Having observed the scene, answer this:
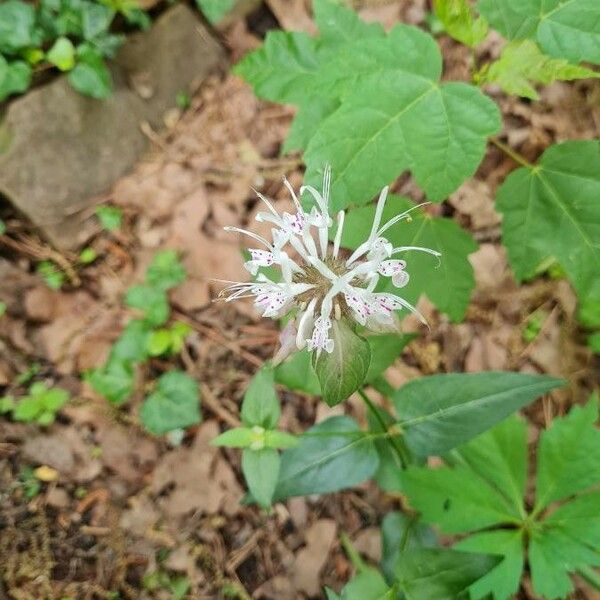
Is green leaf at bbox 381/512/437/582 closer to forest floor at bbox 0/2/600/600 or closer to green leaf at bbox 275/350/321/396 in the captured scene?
forest floor at bbox 0/2/600/600

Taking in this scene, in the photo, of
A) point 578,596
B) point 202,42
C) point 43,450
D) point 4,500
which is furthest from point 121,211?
point 578,596

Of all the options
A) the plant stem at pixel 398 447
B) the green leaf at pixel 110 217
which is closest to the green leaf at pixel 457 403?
the plant stem at pixel 398 447

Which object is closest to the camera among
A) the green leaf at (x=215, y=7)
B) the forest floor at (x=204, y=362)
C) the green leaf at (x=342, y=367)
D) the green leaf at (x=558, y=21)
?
the green leaf at (x=342, y=367)

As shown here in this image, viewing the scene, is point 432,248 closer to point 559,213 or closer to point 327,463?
point 559,213

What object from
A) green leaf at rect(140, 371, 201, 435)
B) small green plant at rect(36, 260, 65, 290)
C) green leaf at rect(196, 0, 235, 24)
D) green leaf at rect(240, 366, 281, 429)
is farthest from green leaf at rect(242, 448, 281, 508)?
green leaf at rect(196, 0, 235, 24)

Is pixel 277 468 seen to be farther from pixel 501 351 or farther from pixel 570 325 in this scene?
pixel 570 325

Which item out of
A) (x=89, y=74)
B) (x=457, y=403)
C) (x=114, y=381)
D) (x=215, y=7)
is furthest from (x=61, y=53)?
(x=457, y=403)

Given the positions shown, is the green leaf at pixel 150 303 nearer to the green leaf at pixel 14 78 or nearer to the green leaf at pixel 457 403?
the green leaf at pixel 14 78
